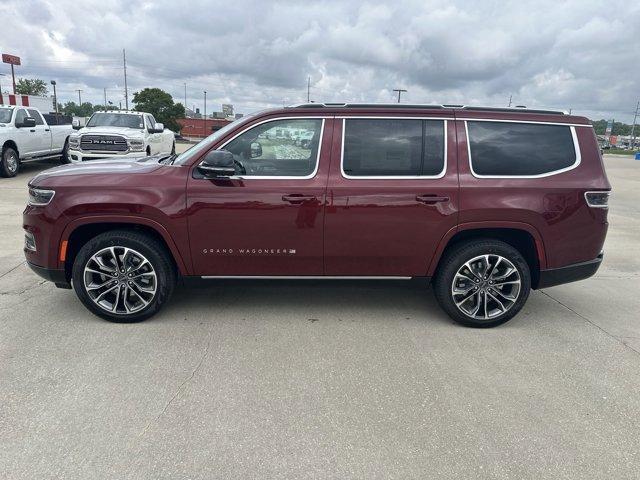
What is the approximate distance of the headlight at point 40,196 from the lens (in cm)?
392

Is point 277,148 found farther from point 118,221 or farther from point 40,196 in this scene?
point 40,196

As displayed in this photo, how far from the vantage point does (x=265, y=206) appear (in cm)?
390

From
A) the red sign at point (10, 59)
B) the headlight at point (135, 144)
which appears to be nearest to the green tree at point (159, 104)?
the red sign at point (10, 59)

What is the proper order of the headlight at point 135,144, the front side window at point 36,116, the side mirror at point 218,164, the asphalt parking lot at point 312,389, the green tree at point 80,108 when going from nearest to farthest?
the asphalt parking lot at point 312,389, the side mirror at point 218,164, the headlight at point 135,144, the front side window at point 36,116, the green tree at point 80,108

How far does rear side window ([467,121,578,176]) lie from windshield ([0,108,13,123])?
43.0ft

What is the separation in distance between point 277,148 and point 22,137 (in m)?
12.2

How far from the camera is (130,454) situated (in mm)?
2514

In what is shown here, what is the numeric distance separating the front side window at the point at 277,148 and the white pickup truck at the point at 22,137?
11.4 metres

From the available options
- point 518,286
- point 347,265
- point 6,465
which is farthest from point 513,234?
point 6,465

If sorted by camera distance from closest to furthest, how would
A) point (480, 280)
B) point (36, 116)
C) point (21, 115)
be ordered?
point (480, 280) < point (21, 115) < point (36, 116)

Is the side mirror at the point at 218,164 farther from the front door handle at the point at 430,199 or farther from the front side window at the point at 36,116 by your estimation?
the front side window at the point at 36,116

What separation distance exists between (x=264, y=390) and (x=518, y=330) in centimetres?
244

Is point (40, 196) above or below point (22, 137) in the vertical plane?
below

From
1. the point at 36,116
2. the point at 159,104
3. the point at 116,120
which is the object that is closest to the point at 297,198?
the point at 116,120
